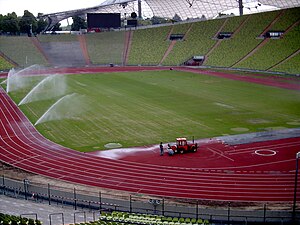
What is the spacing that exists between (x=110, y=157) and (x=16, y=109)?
2412 centimetres

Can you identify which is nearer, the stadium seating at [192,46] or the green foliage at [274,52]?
the green foliage at [274,52]

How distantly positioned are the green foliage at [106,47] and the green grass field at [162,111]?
125 ft

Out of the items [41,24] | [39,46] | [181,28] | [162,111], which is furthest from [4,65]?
[162,111]

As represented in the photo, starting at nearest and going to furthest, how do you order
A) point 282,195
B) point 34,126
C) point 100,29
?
point 282,195, point 34,126, point 100,29

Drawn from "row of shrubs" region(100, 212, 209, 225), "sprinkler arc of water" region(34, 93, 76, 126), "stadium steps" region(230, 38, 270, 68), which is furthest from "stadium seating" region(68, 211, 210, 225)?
"stadium steps" region(230, 38, 270, 68)

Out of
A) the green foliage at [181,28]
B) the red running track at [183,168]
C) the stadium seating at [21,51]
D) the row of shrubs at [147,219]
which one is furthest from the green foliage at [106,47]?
the row of shrubs at [147,219]

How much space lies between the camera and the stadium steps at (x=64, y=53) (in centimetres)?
11164

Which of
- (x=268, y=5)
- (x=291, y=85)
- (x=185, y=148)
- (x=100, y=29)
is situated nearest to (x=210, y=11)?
(x=268, y=5)

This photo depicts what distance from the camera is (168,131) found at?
40.8m

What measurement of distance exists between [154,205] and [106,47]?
101 meters

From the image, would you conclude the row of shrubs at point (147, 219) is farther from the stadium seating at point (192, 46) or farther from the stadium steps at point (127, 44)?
the stadium steps at point (127, 44)

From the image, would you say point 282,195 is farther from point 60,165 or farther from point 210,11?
point 210,11

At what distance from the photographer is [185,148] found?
34594 mm

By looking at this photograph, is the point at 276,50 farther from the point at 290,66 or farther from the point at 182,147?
the point at 182,147
